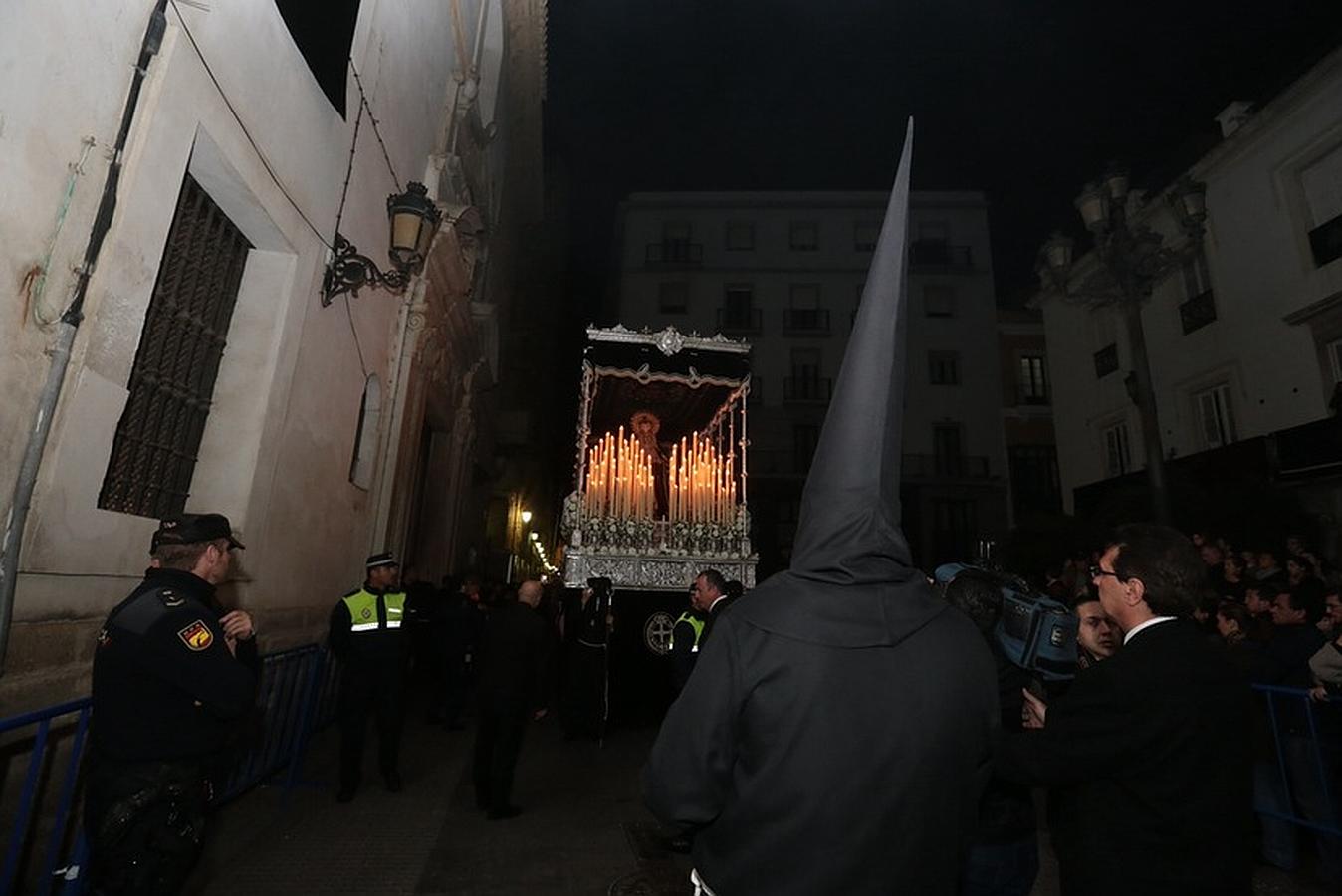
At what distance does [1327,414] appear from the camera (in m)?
12.2

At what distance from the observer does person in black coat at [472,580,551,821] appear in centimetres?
510

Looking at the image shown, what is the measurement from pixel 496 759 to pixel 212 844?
6.09 feet

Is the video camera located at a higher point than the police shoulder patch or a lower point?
higher

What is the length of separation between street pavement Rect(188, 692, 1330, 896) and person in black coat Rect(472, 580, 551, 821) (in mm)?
214

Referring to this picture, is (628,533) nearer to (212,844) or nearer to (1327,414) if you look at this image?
(212,844)

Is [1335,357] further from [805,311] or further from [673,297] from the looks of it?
[673,297]

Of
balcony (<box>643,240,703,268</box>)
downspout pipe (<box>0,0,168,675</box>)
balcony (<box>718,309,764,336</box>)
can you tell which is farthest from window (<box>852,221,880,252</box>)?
downspout pipe (<box>0,0,168,675</box>)

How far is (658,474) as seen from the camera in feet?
38.8

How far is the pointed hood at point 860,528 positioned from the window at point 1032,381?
28.7m

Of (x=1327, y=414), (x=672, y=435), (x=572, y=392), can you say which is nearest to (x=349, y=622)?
(x=672, y=435)

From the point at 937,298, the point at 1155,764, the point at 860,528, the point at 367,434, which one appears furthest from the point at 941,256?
the point at 860,528

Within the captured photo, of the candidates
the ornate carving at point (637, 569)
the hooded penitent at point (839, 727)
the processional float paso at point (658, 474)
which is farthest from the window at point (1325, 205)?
the hooded penitent at point (839, 727)

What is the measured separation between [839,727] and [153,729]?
253 cm

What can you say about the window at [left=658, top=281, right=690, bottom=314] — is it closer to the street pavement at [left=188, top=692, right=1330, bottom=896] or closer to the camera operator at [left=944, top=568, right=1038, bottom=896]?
the street pavement at [left=188, top=692, right=1330, bottom=896]
